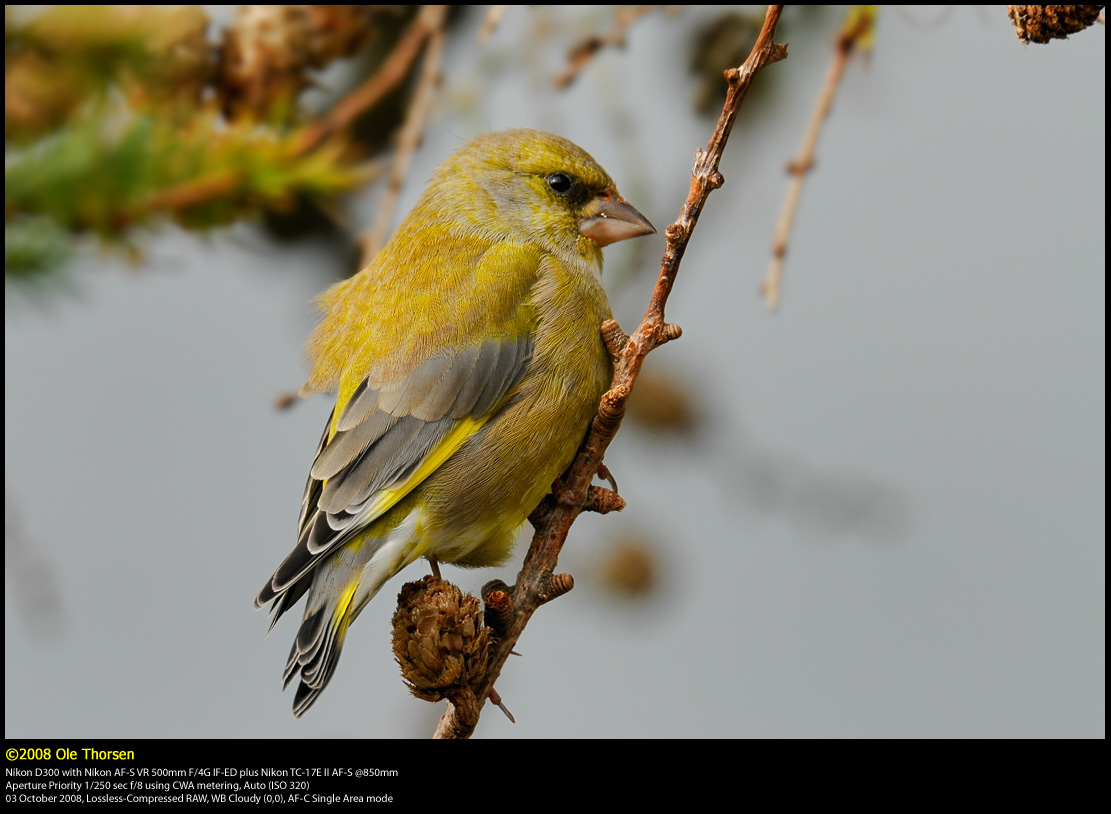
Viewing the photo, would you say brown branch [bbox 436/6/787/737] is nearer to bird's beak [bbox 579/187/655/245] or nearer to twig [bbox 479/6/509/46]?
bird's beak [bbox 579/187/655/245]

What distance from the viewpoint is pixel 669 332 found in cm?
190

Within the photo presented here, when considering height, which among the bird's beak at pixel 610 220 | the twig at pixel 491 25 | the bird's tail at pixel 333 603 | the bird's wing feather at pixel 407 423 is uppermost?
the twig at pixel 491 25

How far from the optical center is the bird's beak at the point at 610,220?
9.10 ft

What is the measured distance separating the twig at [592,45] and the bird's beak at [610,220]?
1.11 ft

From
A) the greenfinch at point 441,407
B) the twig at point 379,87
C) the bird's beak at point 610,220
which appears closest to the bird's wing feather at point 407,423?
the greenfinch at point 441,407

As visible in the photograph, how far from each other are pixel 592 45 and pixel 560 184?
384 mm

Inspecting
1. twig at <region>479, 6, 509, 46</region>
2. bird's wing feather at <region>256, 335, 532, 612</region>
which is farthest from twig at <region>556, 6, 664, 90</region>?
bird's wing feather at <region>256, 335, 532, 612</region>

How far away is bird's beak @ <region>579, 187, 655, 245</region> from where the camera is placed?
277 centimetres

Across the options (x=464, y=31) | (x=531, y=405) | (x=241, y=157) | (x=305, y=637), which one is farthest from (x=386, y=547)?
(x=464, y=31)

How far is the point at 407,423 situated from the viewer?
8.02 ft

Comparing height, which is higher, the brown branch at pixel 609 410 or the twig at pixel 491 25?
the twig at pixel 491 25

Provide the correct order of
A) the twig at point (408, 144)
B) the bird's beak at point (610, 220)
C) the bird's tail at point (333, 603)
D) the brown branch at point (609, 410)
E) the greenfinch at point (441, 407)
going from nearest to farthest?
the brown branch at point (609, 410), the bird's tail at point (333, 603), the greenfinch at point (441, 407), the twig at point (408, 144), the bird's beak at point (610, 220)

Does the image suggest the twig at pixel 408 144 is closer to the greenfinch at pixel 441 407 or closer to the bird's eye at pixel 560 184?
the greenfinch at pixel 441 407

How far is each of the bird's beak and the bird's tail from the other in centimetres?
104
